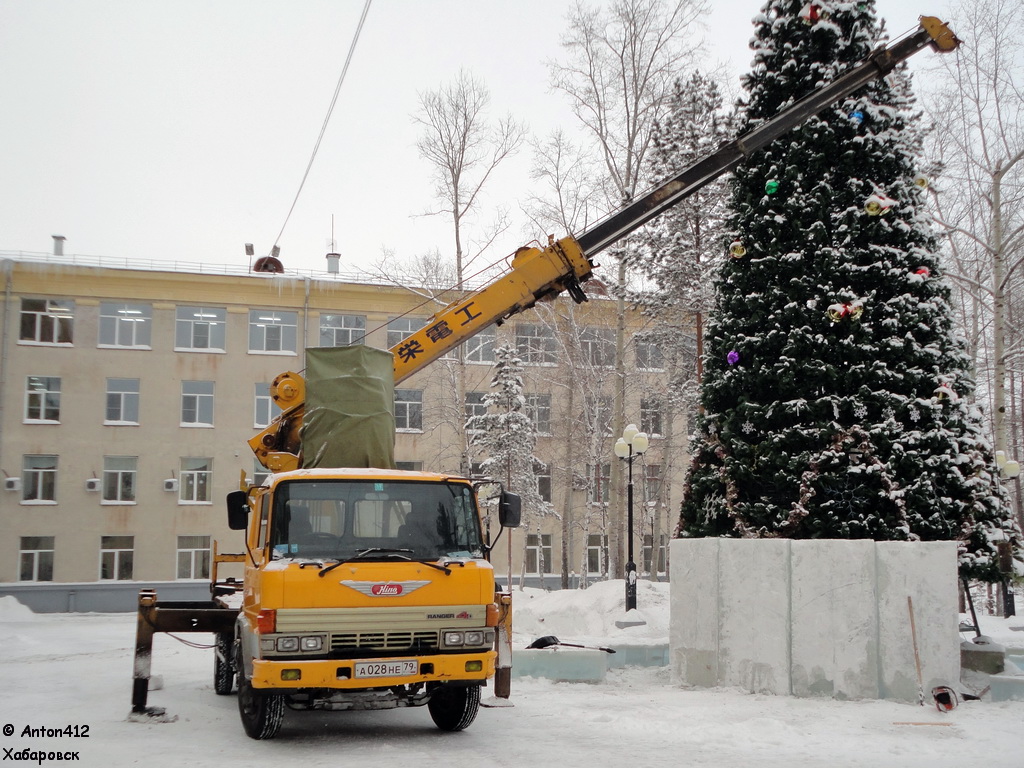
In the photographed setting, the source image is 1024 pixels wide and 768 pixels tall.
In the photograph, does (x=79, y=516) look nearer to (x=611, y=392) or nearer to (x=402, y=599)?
(x=611, y=392)

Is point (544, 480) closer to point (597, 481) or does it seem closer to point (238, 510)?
point (597, 481)

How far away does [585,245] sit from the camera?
14.4 m

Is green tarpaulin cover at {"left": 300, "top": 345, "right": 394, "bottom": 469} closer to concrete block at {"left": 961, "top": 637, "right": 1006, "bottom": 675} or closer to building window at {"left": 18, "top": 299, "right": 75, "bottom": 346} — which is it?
concrete block at {"left": 961, "top": 637, "right": 1006, "bottom": 675}

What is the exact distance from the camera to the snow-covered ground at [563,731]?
820cm

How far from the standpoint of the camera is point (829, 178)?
14.4m

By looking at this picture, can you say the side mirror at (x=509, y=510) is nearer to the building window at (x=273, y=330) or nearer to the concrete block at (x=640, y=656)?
the concrete block at (x=640, y=656)

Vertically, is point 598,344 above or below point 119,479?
above

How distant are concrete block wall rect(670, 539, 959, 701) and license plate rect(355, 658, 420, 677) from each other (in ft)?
14.6

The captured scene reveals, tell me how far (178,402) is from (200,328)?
3073 millimetres

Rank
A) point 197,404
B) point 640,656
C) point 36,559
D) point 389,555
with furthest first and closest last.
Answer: point 197,404
point 36,559
point 640,656
point 389,555

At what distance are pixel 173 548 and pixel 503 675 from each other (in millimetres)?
30716

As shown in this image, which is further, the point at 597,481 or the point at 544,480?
the point at 544,480

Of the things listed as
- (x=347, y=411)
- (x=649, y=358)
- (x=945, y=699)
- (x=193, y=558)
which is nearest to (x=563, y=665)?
(x=945, y=699)

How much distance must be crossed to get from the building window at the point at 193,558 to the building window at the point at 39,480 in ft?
16.5
